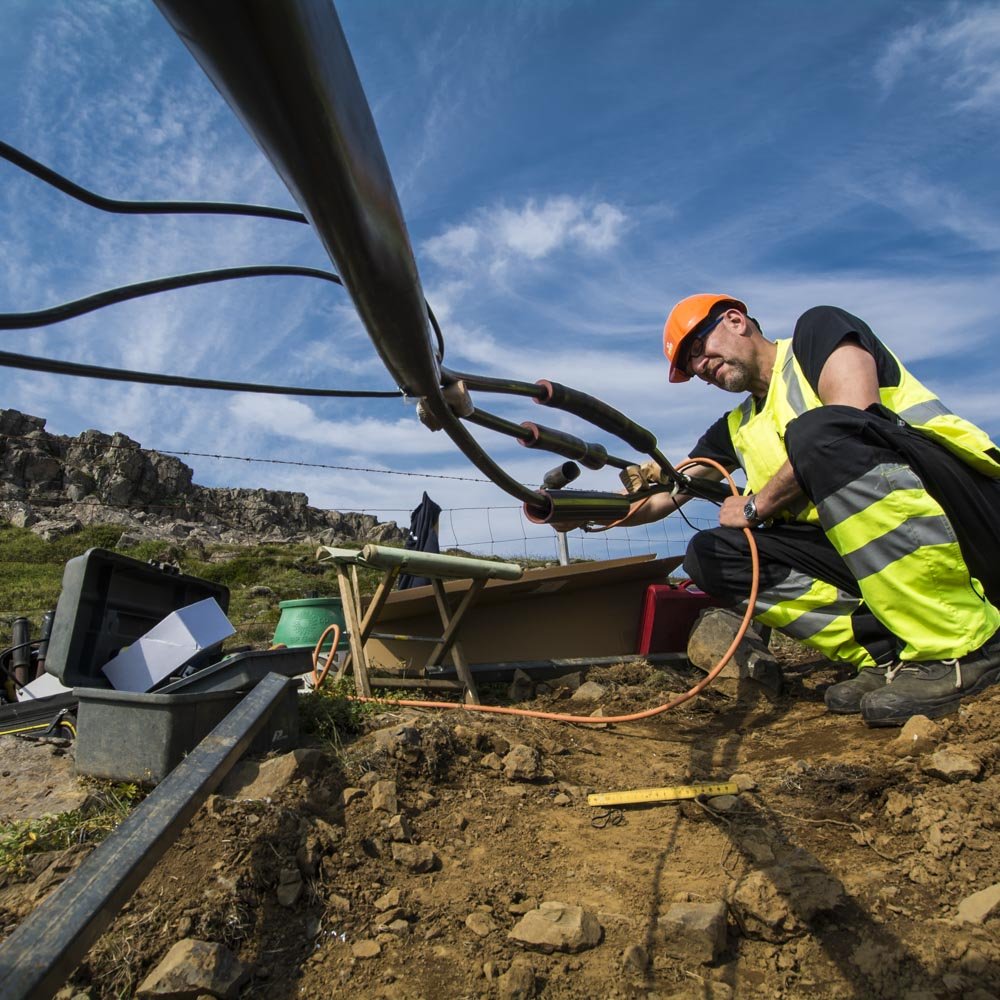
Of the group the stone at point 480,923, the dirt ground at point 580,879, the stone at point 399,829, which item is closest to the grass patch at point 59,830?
the dirt ground at point 580,879

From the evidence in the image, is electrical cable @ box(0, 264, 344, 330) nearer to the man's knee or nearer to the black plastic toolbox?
the black plastic toolbox

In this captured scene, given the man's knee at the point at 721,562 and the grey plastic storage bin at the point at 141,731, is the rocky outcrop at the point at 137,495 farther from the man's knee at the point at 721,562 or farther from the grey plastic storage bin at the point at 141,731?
the grey plastic storage bin at the point at 141,731

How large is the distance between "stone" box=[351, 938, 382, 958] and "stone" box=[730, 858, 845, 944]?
2.16 feet

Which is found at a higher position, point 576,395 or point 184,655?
point 576,395

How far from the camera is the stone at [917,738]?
6.53 ft

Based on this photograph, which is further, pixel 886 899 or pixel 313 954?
pixel 886 899

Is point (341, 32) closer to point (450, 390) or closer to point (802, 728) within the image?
point (450, 390)

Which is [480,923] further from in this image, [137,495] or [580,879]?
[137,495]

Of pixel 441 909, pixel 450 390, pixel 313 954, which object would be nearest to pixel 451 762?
pixel 441 909

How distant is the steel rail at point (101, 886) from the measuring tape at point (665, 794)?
39.1 inches

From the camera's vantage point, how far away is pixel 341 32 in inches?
24.2

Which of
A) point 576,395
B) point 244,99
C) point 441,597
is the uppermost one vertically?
point 576,395

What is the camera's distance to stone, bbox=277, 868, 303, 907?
137cm

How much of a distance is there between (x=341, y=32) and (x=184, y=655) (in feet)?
9.16
